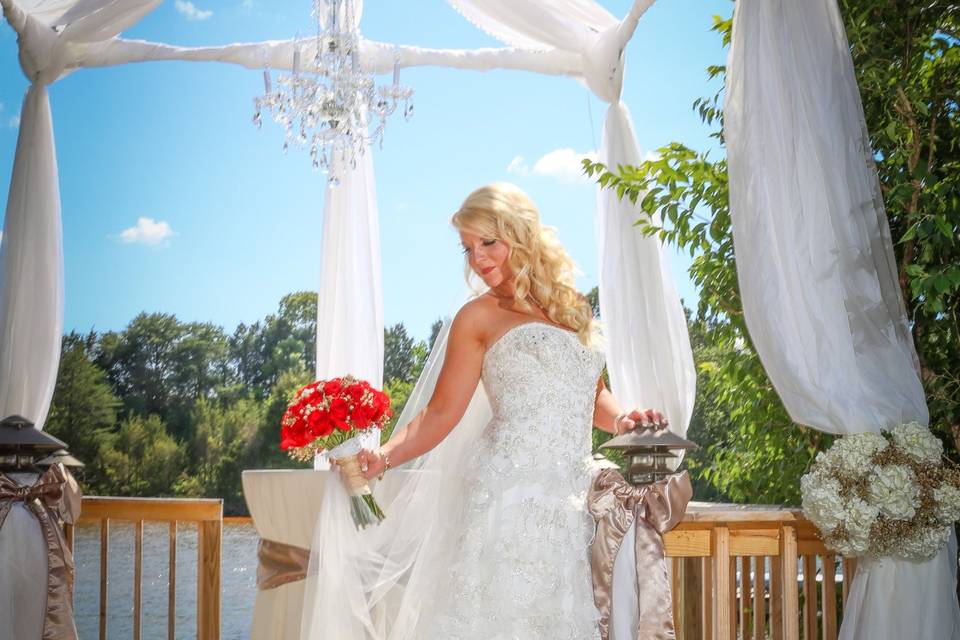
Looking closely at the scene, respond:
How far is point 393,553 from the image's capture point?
2598 millimetres

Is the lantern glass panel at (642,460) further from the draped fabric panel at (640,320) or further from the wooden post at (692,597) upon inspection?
the draped fabric panel at (640,320)

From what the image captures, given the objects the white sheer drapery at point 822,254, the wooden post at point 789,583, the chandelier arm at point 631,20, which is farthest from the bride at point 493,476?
the chandelier arm at point 631,20

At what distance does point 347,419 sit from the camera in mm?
2605

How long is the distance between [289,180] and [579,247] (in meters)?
6.01

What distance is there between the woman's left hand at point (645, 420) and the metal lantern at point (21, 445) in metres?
1.79

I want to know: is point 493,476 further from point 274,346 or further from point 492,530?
point 274,346

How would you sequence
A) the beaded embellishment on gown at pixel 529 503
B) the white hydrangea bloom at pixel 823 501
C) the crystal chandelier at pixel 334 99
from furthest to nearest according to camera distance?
the crystal chandelier at pixel 334 99 < the white hydrangea bloom at pixel 823 501 < the beaded embellishment on gown at pixel 529 503

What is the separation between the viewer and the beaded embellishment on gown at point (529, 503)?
2.39m

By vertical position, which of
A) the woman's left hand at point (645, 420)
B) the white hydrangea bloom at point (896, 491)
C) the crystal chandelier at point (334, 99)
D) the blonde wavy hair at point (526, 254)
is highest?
the crystal chandelier at point (334, 99)

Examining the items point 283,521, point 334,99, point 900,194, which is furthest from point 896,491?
point 334,99

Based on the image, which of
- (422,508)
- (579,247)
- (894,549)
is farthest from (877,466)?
(579,247)

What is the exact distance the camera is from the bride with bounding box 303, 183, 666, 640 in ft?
7.94

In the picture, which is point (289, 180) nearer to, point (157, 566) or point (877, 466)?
point (157, 566)

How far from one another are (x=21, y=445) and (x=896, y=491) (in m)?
2.62
